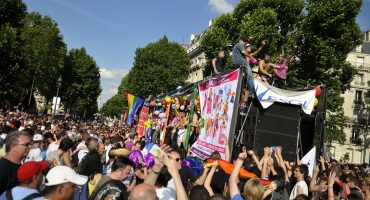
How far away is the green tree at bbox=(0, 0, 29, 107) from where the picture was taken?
2944 cm

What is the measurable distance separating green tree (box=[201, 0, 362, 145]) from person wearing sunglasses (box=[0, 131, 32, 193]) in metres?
20.8

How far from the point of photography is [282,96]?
30.7 ft

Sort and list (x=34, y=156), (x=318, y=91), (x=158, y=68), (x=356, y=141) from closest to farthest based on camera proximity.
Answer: (x=34, y=156)
(x=318, y=91)
(x=158, y=68)
(x=356, y=141)

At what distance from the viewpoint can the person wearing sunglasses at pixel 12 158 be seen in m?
4.57

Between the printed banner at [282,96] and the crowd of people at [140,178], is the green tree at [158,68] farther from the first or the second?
the crowd of people at [140,178]

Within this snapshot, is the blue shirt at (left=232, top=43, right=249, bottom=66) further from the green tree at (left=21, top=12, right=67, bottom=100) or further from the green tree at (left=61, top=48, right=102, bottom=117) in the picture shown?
the green tree at (left=61, top=48, right=102, bottom=117)

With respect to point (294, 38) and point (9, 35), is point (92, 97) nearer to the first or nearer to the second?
point (9, 35)

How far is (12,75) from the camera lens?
3022cm

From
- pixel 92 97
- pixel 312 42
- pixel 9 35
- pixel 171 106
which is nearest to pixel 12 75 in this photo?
pixel 9 35

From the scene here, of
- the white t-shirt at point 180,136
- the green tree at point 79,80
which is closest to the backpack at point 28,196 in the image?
the white t-shirt at point 180,136

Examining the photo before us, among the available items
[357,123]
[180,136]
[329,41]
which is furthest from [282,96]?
[357,123]

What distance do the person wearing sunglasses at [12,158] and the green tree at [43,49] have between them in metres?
43.3

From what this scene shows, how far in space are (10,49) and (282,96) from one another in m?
26.3

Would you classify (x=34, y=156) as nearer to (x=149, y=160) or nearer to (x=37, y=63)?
(x=149, y=160)
